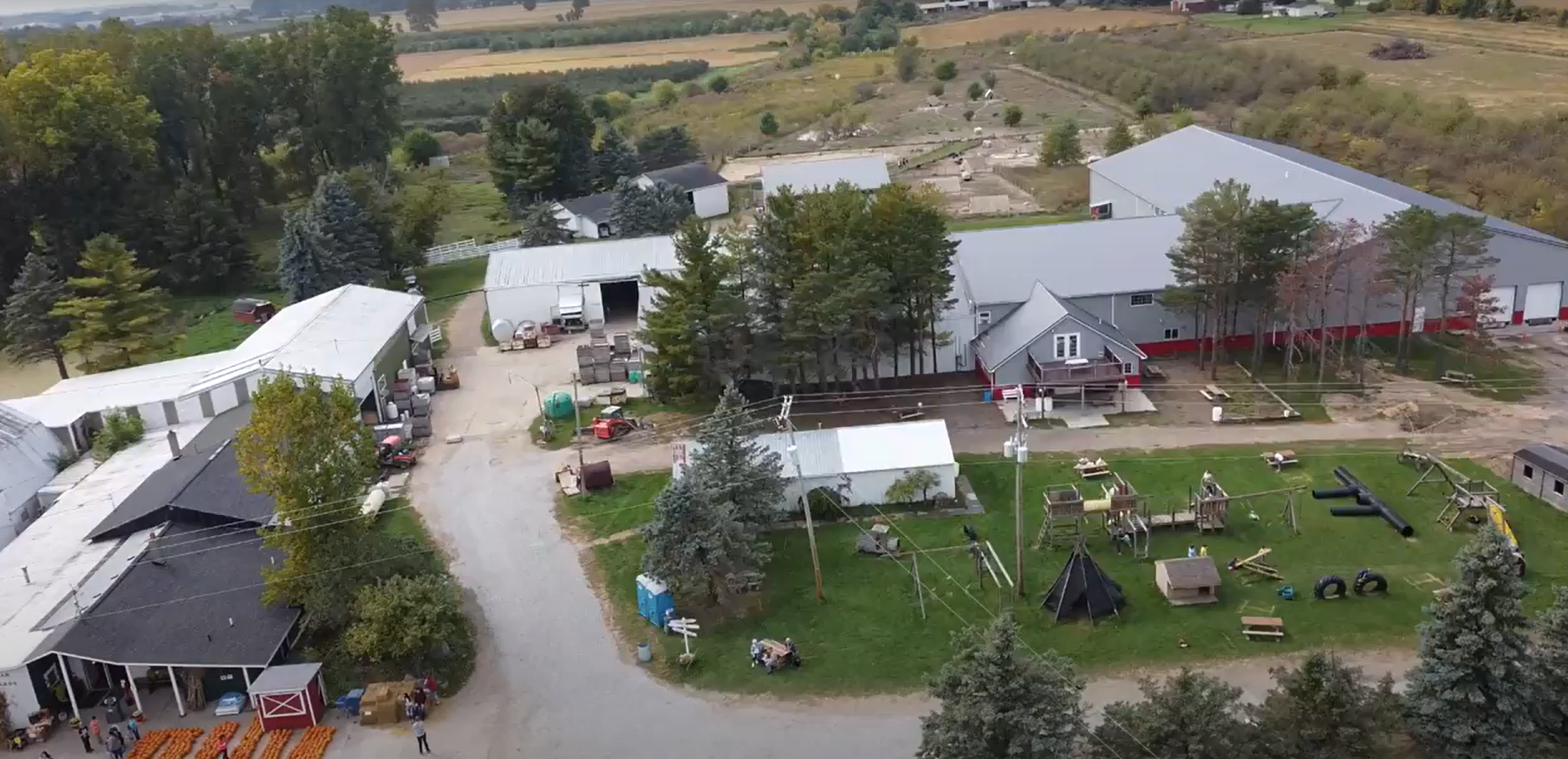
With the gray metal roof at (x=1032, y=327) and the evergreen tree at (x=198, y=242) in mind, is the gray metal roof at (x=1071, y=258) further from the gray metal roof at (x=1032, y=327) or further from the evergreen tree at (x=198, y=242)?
the evergreen tree at (x=198, y=242)

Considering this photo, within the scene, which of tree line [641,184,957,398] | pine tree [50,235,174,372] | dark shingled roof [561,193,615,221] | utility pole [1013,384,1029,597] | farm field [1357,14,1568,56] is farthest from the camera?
farm field [1357,14,1568,56]

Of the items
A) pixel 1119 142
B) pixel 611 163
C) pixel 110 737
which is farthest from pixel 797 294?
pixel 1119 142

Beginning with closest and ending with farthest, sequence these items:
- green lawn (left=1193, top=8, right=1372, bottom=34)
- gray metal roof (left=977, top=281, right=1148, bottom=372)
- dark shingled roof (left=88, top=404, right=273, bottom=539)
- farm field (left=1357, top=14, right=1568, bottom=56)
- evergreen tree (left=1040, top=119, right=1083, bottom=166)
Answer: dark shingled roof (left=88, top=404, right=273, bottom=539)
gray metal roof (left=977, top=281, right=1148, bottom=372)
evergreen tree (left=1040, top=119, right=1083, bottom=166)
farm field (left=1357, top=14, right=1568, bottom=56)
green lawn (left=1193, top=8, right=1372, bottom=34)

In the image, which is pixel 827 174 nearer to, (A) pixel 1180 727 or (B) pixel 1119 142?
(B) pixel 1119 142

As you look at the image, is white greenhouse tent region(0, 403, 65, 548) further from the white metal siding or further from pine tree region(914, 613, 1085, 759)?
the white metal siding

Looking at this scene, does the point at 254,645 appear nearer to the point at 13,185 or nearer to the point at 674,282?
the point at 674,282

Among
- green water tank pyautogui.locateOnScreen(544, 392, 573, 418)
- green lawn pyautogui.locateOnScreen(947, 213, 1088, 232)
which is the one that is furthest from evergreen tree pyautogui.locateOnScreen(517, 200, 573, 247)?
green water tank pyautogui.locateOnScreen(544, 392, 573, 418)

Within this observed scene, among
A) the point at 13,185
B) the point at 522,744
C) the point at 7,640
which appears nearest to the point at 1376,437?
the point at 522,744

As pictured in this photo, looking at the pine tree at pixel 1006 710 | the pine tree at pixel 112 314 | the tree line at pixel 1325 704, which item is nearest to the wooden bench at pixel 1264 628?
the tree line at pixel 1325 704
